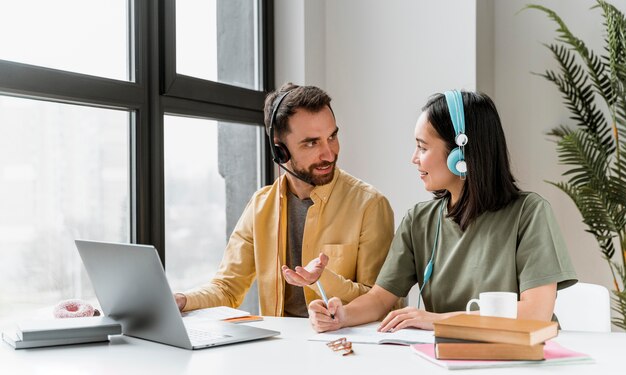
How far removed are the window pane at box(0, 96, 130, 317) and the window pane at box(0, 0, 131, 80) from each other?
15 cm

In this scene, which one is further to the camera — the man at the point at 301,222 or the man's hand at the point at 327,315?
the man at the point at 301,222

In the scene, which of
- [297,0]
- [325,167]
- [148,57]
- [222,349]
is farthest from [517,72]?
[222,349]

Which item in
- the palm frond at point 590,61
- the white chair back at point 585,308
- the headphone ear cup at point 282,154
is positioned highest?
the palm frond at point 590,61

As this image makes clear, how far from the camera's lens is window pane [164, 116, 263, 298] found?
271 centimetres

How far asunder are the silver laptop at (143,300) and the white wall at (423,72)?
1732mm

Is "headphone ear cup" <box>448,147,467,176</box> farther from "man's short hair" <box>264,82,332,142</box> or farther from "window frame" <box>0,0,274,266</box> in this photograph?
"window frame" <box>0,0,274,266</box>

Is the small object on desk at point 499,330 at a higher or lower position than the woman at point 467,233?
lower

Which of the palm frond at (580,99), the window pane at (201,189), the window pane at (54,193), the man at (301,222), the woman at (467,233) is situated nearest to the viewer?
the woman at (467,233)

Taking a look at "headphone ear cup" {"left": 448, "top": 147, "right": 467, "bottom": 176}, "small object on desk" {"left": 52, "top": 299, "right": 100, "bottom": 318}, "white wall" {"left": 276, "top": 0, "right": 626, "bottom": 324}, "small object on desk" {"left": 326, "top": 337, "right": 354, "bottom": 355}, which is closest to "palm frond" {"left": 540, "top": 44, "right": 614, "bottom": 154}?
"white wall" {"left": 276, "top": 0, "right": 626, "bottom": 324}

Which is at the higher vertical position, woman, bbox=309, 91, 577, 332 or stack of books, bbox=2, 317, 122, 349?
woman, bbox=309, 91, 577, 332

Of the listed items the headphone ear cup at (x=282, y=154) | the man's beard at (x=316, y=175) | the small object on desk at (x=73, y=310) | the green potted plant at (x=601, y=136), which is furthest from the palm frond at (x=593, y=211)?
the small object on desk at (x=73, y=310)

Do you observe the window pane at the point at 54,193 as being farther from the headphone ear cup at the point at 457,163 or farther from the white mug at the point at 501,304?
the white mug at the point at 501,304

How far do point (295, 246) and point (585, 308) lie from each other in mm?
958

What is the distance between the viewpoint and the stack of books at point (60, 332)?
1502 mm
